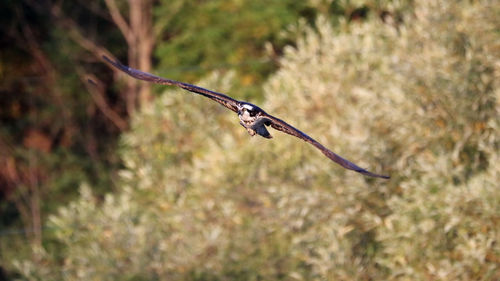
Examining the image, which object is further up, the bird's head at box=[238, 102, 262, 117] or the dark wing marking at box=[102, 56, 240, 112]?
the dark wing marking at box=[102, 56, 240, 112]

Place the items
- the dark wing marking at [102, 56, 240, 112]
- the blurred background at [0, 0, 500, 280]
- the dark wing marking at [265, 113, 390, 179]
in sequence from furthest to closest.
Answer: the blurred background at [0, 0, 500, 280], the dark wing marking at [102, 56, 240, 112], the dark wing marking at [265, 113, 390, 179]

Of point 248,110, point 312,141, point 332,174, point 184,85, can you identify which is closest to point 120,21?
point 332,174

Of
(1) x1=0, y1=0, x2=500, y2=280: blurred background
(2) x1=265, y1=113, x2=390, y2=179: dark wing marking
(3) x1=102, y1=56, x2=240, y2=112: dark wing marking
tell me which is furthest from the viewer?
(1) x1=0, y1=0, x2=500, y2=280: blurred background

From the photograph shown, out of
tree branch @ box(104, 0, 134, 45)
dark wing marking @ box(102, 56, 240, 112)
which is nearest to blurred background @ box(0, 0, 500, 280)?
dark wing marking @ box(102, 56, 240, 112)

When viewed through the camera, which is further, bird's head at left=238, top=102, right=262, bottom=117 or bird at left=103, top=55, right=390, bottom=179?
bird's head at left=238, top=102, right=262, bottom=117

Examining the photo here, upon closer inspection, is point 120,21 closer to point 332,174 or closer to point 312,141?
point 332,174

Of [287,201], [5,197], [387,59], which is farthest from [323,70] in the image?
[5,197]

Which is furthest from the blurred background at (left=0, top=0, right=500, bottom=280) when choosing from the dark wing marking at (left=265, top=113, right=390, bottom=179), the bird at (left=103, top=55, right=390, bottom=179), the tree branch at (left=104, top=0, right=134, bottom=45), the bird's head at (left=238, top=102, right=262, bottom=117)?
the tree branch at (left=104, top=0, right=134, bottom=45)

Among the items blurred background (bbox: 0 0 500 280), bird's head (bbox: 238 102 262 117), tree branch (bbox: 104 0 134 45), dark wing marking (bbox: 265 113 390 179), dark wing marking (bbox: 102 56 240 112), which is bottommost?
dark wing marking (bbox: 265 113 390 179)

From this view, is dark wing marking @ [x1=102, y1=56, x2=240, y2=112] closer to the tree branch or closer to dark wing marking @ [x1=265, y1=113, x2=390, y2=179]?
dark wing marking @ [x1=265, y1=113, x2=390, y2=179]

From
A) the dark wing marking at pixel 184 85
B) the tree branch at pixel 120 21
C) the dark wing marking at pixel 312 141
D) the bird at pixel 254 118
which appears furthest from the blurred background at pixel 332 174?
the tree branch at pixel 120 21

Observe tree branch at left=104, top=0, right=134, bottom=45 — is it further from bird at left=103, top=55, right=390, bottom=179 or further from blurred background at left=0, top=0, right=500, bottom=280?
bird at left=103, top=55, right=390, bottom=179

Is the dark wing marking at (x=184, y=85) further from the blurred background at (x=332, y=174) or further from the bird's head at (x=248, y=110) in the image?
the blurred background at (x=332, y=174)

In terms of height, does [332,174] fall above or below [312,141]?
above
